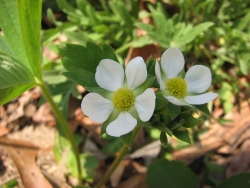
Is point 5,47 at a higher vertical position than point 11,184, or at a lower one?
higher

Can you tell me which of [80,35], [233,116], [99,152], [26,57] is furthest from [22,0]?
[233,116]

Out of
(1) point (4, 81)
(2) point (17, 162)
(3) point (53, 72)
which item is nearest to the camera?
(1) point (4, 81)

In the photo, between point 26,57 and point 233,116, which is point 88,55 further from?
point 233,116

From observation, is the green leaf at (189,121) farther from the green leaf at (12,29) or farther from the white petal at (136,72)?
the green leaf at (12,29)

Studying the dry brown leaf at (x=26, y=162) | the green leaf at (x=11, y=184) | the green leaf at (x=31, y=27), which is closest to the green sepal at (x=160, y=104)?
the green leaf at (x=31, y=27)

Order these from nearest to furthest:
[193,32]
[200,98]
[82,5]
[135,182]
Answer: [200,98], [193,32], [135,182], [82,5]

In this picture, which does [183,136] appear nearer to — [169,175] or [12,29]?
[169,175]

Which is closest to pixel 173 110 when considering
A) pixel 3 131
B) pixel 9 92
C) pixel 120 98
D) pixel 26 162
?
pixel 120 98
